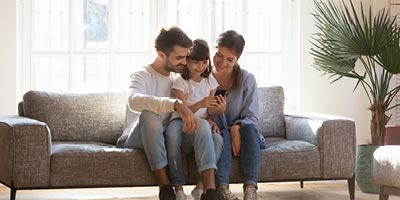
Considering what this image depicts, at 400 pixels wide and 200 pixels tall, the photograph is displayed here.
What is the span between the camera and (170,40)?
13.0 feet

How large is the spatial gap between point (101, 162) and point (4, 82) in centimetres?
148

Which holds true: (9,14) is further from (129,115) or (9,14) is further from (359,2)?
(359,2)

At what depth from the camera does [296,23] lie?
557cm

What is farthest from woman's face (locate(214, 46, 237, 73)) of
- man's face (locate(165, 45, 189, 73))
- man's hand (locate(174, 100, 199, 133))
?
man's hand (locate(174, 100, 199, 133))

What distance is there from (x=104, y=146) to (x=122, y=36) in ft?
4.65

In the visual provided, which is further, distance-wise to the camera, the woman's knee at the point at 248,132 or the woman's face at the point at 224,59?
the woman's face at the point at 224,59

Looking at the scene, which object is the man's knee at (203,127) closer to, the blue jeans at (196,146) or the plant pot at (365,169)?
the blue jeans at (196,146)

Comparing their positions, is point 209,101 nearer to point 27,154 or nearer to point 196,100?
point 196,100

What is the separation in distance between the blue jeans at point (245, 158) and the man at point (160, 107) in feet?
0.34

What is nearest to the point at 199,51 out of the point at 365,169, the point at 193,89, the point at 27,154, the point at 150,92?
the point at 193,89

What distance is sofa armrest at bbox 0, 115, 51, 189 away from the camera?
12.4 feet

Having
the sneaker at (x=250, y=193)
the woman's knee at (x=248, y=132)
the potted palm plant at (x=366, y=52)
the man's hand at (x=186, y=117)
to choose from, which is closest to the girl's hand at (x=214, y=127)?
the woman's knee at (x=248, y=132)

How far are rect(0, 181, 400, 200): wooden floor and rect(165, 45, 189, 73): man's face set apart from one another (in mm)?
978

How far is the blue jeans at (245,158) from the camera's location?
152 inches
